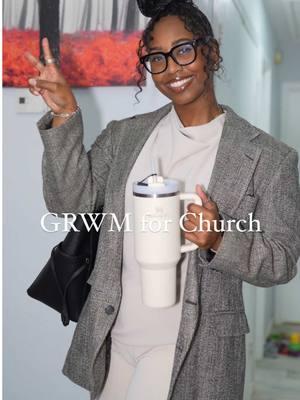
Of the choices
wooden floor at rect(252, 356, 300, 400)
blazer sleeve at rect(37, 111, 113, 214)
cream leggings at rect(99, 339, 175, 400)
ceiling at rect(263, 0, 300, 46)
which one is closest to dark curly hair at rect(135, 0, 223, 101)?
blazer sleeve at rect(37, 111, 113, 214)

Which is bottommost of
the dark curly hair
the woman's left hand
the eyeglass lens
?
the woman's left hand

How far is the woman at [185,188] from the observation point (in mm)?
1135

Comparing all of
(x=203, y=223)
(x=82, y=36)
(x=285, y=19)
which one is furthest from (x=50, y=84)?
(x=285, y=19)

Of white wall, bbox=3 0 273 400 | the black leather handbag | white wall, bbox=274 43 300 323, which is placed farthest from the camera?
white wall, bbox=274 43 300 323

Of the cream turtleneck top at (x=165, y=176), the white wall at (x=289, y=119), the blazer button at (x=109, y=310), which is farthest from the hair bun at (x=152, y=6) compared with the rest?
the white wall at (x=289, y=119)

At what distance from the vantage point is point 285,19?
445 centimetres

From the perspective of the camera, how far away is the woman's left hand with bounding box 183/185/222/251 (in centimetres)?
100

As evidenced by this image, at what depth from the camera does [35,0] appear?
1819mm

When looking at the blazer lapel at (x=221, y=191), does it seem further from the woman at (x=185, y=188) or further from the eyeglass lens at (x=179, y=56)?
the eyeglass lens at (x=179, y=56)

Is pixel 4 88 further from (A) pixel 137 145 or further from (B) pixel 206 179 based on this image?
(B) pixel 206 179

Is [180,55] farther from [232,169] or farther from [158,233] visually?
[158,233]

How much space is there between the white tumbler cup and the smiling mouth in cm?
22

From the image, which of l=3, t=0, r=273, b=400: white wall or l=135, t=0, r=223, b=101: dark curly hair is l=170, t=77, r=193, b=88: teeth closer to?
l=135, t=0, r=223, b=101: dark curly hair

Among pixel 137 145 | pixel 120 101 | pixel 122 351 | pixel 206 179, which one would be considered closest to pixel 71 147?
pixel 137 145
